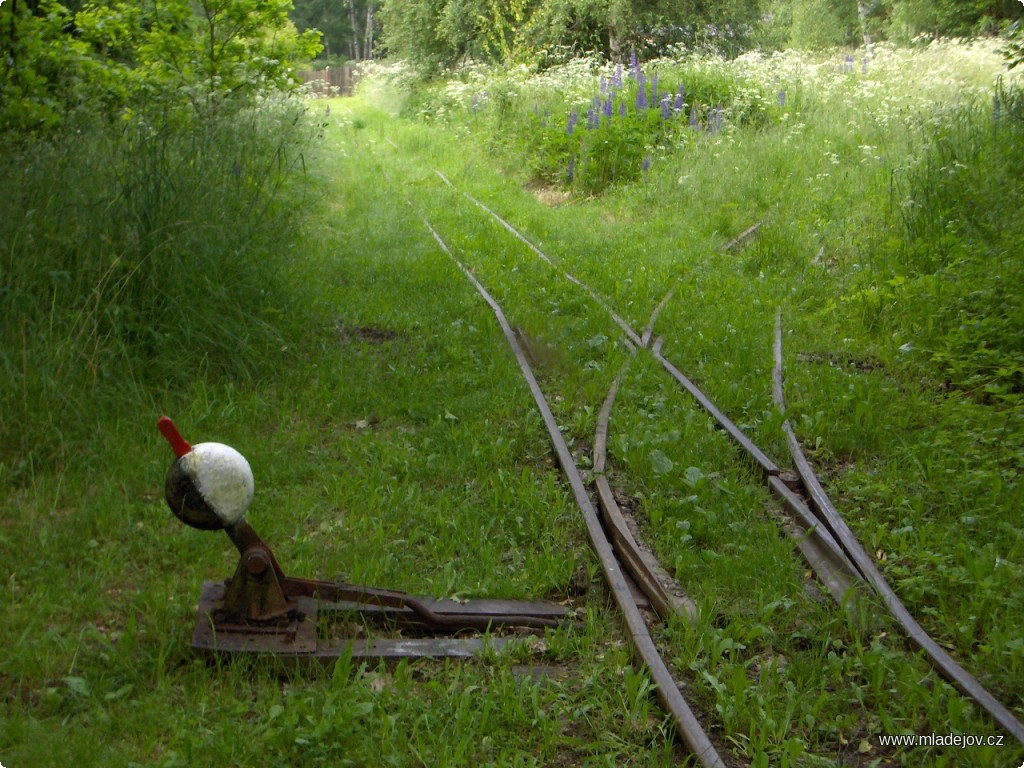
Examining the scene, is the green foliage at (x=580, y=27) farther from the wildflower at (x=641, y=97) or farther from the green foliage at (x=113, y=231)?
the green foliage at (x=113, y=231)

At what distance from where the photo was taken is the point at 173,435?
3.60 meters

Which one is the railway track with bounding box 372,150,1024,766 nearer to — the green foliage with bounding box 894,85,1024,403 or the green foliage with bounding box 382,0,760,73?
the green foliage with bounding box 894,85,1024,403

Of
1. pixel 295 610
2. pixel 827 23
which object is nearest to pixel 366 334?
pixel 295 610

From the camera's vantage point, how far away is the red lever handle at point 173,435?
11.7 feet

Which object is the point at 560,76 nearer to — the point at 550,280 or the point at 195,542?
the point at 550,280

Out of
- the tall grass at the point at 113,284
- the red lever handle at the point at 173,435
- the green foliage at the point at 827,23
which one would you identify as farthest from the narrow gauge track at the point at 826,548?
the green foliage at the point at 827,23

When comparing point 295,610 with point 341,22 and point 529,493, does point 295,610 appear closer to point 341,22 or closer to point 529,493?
point 529,493

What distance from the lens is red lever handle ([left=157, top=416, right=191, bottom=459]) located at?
3.56 m

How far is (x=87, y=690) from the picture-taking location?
3.51 metres

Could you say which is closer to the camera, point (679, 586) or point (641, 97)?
point (679, 586)

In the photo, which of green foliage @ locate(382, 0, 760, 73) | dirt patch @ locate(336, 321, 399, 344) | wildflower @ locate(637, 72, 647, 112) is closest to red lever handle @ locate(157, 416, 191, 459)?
dirt patch @ locate(336, 321, 399, 344)

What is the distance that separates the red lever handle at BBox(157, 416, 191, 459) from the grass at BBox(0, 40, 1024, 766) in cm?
77

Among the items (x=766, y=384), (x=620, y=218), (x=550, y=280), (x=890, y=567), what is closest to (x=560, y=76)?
(x=620, y=218)

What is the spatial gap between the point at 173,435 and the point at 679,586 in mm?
2226
